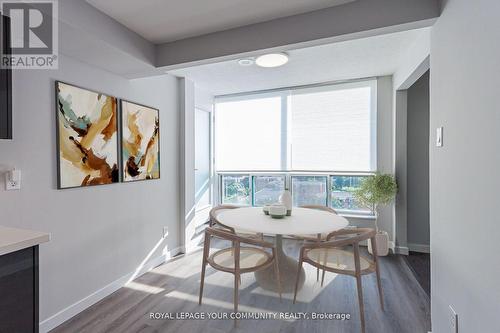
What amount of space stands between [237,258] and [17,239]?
1324mm

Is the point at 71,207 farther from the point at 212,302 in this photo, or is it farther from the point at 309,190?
the point at 309,190

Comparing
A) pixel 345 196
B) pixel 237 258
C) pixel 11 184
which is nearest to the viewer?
pixel 11 184

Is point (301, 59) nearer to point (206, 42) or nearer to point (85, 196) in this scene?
point (206, 42)

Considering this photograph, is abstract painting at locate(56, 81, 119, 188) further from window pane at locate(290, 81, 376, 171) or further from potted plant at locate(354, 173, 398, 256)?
potted plant at locate(354, 173, 398, 256)

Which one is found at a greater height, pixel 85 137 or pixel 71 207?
pixel 85 137

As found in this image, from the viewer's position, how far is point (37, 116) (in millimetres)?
1808

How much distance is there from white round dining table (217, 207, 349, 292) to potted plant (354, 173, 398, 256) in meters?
0.98

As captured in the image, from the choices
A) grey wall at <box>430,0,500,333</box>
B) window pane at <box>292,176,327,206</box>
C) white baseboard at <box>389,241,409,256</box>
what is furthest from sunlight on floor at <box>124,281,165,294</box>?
white baseboard at <box>389,241,409,256</box>

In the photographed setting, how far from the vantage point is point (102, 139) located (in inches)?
90.9

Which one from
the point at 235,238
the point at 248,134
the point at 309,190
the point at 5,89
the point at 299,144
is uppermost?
the point at 248,134

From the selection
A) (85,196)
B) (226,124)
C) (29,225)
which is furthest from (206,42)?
(226,124)

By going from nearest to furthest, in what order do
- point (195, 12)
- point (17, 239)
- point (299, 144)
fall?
point (17, 239), point (195, 12), point (299, 144)

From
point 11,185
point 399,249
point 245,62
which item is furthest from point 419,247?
point 11,185

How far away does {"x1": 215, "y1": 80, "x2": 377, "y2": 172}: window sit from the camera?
12.1 feet
